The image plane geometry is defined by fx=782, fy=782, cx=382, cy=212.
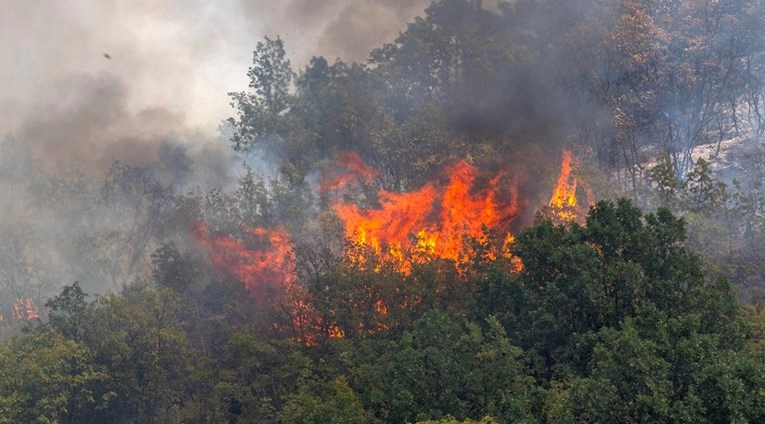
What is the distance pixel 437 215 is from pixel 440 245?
105 inches

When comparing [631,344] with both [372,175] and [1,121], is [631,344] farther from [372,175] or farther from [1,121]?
[1,121]

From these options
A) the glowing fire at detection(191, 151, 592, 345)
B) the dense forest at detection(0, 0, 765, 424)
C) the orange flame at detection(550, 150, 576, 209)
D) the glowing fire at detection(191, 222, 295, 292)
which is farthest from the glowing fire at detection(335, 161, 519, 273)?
the glowing fire at detection(191, 222, 295, 292)

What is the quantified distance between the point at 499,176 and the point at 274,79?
104 feet

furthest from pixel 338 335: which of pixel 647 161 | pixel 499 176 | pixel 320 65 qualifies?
pixel 320 65

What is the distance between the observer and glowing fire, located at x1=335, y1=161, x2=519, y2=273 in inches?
1927

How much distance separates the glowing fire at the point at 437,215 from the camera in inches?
1927

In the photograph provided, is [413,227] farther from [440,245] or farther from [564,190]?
[564,190]

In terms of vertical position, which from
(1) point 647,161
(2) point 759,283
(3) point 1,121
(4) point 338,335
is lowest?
(4) point 338,335

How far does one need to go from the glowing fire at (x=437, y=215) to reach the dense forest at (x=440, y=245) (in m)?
0.21

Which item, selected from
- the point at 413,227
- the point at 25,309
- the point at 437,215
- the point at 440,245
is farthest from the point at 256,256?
the point at 25,309

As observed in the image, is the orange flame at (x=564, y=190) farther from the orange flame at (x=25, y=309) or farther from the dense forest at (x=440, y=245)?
the orange flame at (x=25, y=309)

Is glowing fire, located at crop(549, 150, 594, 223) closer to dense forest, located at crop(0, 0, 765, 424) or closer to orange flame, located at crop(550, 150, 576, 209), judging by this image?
orange flame, located at crop(550, 150, 576, 209)

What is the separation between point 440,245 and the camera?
49000 mm

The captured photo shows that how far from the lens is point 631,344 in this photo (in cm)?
2566
